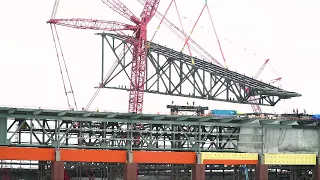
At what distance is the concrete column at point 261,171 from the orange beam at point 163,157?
1194 cm

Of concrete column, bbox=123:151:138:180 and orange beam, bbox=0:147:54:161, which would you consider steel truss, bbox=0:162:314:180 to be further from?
orange beam, bbox=0:147:54:161

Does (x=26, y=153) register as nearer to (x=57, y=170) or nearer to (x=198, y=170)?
(x=57, y=170)

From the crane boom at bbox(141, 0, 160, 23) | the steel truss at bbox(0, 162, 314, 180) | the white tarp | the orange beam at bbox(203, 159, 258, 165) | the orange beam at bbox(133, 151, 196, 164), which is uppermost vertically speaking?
the crane boom at bbox(141, 0, 160, 23)

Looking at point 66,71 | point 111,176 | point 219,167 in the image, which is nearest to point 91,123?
point 111,176

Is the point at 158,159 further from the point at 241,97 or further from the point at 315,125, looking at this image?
the point at 241,97

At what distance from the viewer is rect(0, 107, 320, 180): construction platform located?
98250 millimetres

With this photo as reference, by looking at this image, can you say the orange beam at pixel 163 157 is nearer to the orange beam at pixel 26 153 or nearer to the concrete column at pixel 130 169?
the concrete column at pixel 130 169

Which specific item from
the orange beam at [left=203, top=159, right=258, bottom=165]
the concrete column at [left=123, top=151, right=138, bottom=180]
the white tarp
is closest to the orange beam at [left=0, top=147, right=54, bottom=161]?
the concrete column at [left=123, top=151, right=138, bottom=180]

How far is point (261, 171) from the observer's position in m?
111

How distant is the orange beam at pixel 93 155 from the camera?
98812 mm

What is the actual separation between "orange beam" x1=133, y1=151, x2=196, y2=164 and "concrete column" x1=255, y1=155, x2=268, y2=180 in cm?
1194

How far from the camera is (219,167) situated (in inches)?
5037

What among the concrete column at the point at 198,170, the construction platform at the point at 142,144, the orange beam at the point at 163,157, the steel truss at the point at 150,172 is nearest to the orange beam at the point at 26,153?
the construction platform at the point at 142,144

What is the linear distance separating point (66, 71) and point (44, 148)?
29.2m
